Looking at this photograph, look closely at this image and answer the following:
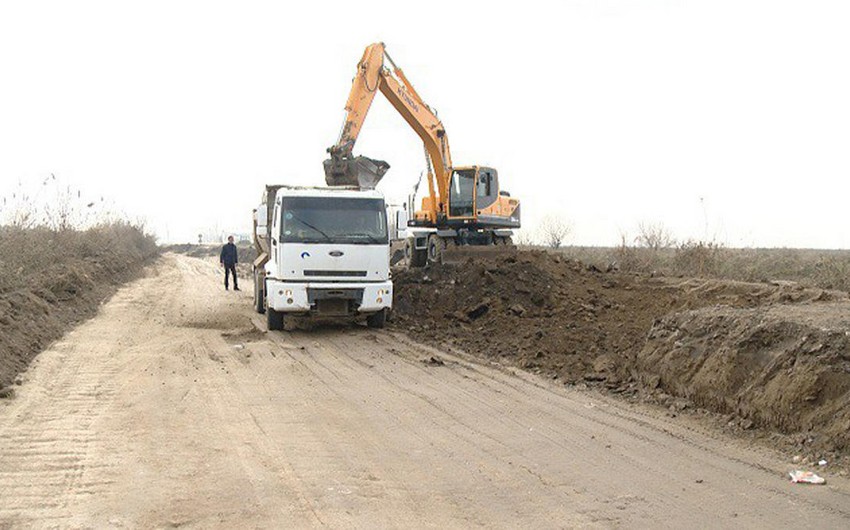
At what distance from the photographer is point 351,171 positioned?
18656 millimetres

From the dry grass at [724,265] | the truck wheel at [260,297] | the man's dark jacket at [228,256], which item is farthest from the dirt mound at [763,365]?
the man's dark jacket at [228,256]

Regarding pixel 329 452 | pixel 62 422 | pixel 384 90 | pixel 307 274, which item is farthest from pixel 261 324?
pixel 329 452

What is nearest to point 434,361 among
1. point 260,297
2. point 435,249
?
point 260,297

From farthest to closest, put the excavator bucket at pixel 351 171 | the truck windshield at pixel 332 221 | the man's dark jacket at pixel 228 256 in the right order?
the man's dark jacket at pixel 228 256 → the excavator bucket at pixel 351 171 → the truck windshield at pixel 332 221

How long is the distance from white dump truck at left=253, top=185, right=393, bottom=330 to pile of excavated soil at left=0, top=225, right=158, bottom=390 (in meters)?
4.26

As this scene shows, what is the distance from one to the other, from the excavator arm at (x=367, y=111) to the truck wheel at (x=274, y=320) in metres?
4.92

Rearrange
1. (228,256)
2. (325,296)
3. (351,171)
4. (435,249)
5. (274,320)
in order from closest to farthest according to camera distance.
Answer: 1. (325,296)
2. (274,320)
3. (351,171)
4. (435,249)
5. (228,256)

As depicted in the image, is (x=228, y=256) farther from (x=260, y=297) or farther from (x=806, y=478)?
(x=806, y=478)

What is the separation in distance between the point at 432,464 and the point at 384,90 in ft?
48.3

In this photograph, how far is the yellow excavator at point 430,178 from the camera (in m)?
18.8

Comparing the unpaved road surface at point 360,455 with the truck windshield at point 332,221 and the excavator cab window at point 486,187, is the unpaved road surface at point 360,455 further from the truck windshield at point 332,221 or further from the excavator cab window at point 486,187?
the excavator cab window at point 486,187

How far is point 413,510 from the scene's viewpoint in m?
5.46

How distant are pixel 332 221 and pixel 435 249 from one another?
822cm

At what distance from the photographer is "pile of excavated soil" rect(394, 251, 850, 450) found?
289 inches
